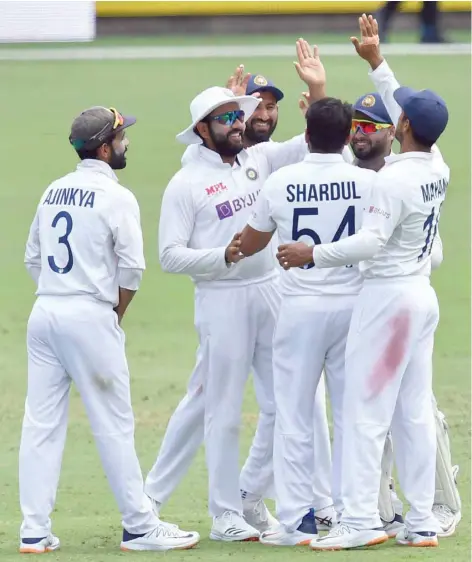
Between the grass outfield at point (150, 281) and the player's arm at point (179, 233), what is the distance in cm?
130

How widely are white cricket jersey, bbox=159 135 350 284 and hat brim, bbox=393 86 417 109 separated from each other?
38 cm

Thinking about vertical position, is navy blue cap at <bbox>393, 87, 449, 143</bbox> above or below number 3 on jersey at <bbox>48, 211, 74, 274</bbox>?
above

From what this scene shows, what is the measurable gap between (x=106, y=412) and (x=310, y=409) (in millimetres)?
927

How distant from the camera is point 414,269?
6422mm

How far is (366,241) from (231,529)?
5.39 ft

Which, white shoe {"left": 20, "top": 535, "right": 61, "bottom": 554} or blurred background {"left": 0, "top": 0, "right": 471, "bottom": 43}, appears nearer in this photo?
white shoe {"left": 20, "top": 535, "right": 61, "bottom": 554}

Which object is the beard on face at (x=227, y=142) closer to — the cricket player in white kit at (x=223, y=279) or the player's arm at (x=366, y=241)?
the cricket player in white kit at (x=223, y=279)

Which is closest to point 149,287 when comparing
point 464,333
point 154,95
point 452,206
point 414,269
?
point 464,333

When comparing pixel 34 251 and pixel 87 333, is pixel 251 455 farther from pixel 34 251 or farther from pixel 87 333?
pixel 34 251

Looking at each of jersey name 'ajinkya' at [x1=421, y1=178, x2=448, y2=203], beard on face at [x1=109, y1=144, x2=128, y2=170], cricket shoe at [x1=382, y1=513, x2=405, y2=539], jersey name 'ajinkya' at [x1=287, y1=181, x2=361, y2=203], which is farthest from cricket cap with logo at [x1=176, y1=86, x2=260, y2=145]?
cricket shoe at [x1=382, y1=513, x2=405, y2=539]

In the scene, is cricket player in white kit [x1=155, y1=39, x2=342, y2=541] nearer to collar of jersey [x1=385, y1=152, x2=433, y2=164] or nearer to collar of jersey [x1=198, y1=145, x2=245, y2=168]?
collar of jersey [x1=198, y1=145, x2=245, y2=168]

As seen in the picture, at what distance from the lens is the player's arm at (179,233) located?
22.2 feet

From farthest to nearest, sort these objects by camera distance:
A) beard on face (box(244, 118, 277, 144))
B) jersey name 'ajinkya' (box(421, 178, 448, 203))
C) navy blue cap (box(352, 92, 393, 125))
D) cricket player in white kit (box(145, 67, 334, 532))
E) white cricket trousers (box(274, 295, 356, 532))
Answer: beard on face (box(244, 118, 277, 144)), cricket player in white kit (box(145, 67, 334, 532)), navy blue cap (box(352, 92, 393, 125)), white cricket trousers (box(274, 295, 356, 532)), jersey name 'ajinkya' (box(421, 178, 448, 203))

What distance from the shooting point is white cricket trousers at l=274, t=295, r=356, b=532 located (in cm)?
658
